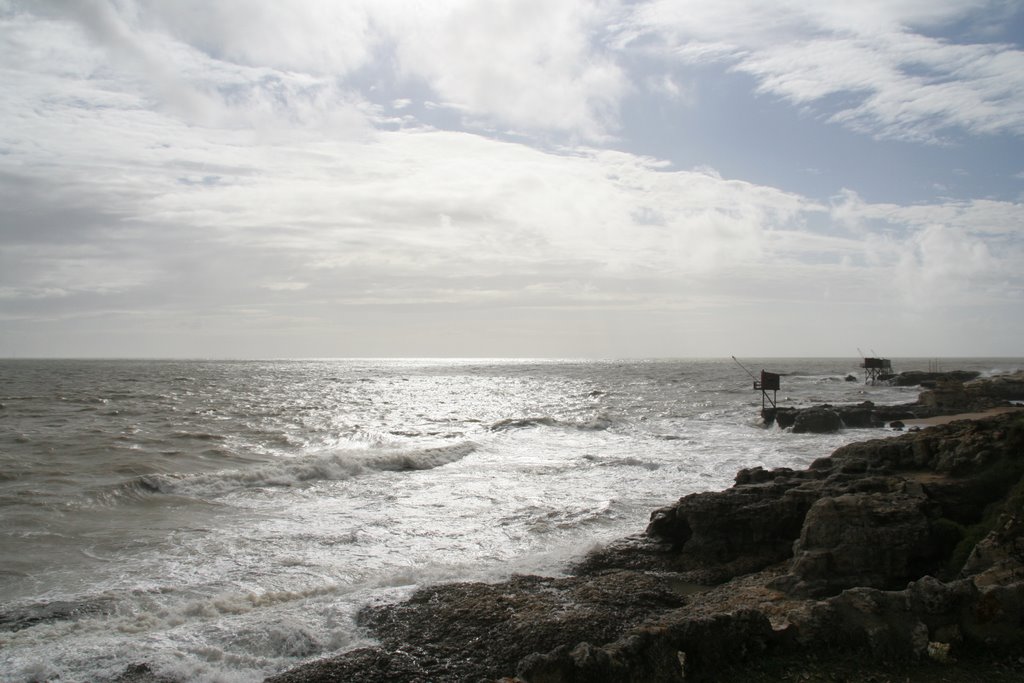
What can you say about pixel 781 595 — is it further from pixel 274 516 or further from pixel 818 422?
pixel 818 422

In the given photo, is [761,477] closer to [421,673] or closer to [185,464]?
[421,673]

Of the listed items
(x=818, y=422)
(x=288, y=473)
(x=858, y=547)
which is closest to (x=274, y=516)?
(x=288, y=473)

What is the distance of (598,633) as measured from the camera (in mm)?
8453

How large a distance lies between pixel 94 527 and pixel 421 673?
36.3ft

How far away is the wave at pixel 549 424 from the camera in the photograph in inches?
1458

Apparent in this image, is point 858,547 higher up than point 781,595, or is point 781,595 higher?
point 858,547

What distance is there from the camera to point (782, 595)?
9.27 m

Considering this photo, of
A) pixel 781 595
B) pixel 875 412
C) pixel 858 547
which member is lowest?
pixel 781 595

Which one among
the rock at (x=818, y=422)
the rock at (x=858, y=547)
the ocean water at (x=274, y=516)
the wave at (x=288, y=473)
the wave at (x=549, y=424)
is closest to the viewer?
the ocean water at (x=274, y=516)

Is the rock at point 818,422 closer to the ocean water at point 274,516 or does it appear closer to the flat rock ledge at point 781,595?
the ocean water at point 274,516

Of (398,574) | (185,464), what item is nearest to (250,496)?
(185,464)

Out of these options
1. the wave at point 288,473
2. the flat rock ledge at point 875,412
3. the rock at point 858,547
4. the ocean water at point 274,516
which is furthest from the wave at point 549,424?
the rock at point 858,547

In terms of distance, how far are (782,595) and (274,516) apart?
11785mm

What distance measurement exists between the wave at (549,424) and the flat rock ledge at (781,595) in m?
22.3
